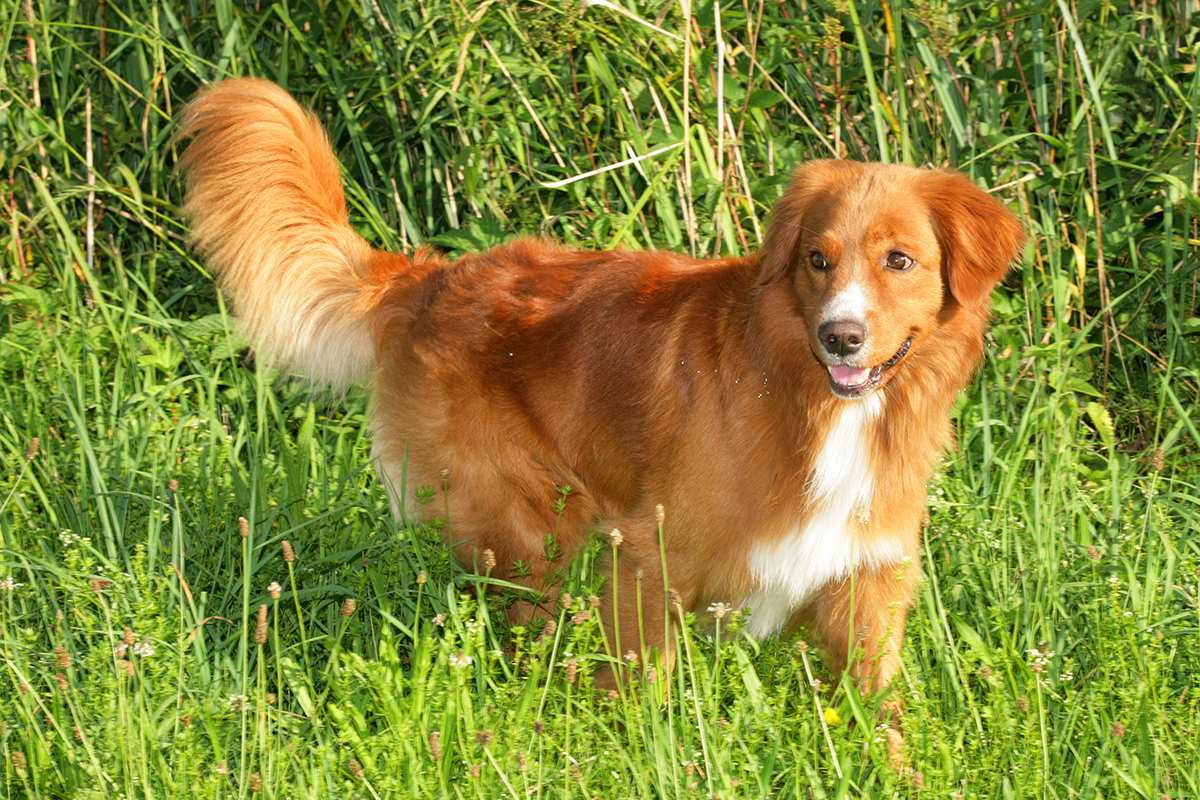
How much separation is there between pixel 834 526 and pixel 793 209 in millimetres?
804

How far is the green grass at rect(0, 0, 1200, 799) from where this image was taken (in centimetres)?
316

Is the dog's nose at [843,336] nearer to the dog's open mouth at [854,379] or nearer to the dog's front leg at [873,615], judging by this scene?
the dog's open mouth at [854,379]

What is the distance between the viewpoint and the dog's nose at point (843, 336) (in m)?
3.27

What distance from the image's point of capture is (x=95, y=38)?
574 centimetres

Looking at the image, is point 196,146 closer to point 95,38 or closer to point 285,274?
point 285,274

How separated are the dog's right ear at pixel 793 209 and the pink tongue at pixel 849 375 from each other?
0.31m

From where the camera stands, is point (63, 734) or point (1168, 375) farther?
point (1168, 375)

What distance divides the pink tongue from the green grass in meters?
0.64

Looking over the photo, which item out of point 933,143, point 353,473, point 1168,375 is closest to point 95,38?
point 353,473

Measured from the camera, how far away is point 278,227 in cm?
429

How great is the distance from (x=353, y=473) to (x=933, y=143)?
7.81 feet

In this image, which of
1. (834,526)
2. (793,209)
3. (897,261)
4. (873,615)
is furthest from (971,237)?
(873,615)

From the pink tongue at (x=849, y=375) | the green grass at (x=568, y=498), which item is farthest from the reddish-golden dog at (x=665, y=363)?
the green grass at (x=568, y=498)

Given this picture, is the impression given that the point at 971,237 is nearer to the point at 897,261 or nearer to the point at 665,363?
the point at 897,261
